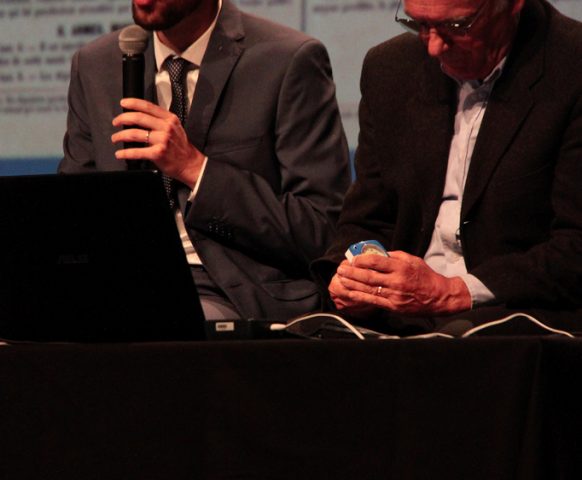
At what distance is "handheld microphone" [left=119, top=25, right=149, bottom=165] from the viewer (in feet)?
7.56

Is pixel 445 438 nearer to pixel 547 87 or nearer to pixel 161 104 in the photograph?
pixel 547 87

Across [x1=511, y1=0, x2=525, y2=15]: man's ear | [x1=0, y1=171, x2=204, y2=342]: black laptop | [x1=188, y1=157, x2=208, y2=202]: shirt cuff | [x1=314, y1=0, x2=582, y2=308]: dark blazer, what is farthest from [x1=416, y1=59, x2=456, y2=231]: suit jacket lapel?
[x1=0, y1=171, x2=204, y2=342]: black laptop

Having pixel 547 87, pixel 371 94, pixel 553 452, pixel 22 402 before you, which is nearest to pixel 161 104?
pixel 371 94

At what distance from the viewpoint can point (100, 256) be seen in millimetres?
1578

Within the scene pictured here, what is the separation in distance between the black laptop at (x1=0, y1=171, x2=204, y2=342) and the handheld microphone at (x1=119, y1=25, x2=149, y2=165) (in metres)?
0.74

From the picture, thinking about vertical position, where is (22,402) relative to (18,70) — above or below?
above

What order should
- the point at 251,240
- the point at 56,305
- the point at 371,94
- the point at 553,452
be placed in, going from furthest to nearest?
1. the point at 251,240
2. the point at 371,94
3. the point at 56,305
4. the point at 553,452

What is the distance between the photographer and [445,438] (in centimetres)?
137

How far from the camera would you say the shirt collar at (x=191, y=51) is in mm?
2695

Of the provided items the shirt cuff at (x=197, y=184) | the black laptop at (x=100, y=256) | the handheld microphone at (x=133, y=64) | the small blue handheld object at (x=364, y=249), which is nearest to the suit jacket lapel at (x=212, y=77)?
the shirt cuff at (x=197, y=184)

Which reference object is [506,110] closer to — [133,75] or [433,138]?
[433,138]

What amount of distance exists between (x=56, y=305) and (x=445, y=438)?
23.2 inches

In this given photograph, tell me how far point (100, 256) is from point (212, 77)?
1.15 meters

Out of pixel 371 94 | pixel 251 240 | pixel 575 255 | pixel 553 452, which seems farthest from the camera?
pixel 251 240
